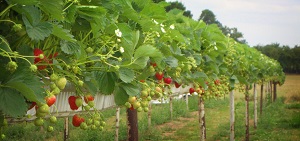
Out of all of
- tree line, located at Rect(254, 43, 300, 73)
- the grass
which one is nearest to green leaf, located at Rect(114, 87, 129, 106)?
the grass

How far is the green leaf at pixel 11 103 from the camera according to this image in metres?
1.25

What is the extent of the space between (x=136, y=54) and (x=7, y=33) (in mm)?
687

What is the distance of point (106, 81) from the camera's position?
1.95 meters

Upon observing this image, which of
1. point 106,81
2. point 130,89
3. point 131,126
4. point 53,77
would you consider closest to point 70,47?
point 53,77

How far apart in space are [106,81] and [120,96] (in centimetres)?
22

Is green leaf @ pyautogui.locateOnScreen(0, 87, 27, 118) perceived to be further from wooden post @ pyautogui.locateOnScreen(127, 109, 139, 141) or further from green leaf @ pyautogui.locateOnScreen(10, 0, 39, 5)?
wooden post @ pyautogui.locateOnScreen(127, 109, 139, 141)

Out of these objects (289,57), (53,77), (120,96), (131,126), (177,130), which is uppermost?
(289,57)

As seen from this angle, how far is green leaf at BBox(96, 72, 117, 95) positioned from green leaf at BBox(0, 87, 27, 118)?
679 millimetres

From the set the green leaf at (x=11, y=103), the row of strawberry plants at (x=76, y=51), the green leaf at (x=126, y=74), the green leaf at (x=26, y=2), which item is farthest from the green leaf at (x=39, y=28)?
the green leaf at (x=126, y=74)

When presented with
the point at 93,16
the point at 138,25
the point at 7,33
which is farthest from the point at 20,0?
the point at 138,25

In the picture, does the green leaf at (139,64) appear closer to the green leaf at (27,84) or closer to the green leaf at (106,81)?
the green leaf at (106,81)

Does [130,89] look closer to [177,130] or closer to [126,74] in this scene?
[126,74]

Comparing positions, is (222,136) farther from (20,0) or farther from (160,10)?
(20,0)

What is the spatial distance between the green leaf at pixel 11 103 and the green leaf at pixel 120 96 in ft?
2.87
